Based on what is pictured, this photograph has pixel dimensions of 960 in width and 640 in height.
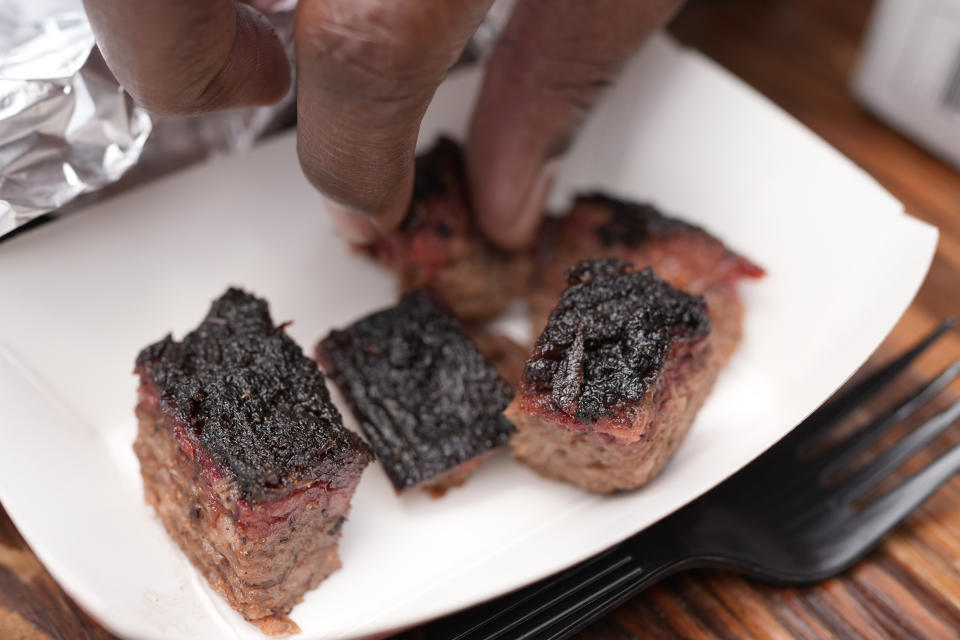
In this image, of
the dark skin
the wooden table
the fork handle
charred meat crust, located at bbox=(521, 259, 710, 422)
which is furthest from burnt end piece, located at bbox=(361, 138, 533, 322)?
the wooden table

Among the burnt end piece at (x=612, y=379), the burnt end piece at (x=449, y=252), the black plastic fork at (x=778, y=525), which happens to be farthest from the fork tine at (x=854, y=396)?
the burnt end piece at (x=449, y=252)

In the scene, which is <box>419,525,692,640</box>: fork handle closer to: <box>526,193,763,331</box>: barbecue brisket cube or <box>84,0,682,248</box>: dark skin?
<box>526,193,763,331</box>: barbecue brisket cube

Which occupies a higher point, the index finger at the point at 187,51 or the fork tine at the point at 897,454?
the index finger at the point at 187,51

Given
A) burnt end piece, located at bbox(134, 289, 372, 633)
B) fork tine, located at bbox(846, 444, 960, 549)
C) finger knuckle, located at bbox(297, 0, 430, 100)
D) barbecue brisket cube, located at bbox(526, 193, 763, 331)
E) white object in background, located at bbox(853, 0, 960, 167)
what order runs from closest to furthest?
finger knuckle, located at bbox(297, 0, 430, 100), burnt end piece, located at bbox(134, 289, 372, 633), fork tine, located at bbox(846, 444, 960, 549), barbecue brisket cube, located at bbox(526, 193, 763, 331), white object in background, located at bbox(853, 0, 960, 167)

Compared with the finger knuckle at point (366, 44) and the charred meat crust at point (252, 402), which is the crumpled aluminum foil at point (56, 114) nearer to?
the charred meat crust at point (252, 402)

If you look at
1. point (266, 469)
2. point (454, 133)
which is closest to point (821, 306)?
point (454, 133)

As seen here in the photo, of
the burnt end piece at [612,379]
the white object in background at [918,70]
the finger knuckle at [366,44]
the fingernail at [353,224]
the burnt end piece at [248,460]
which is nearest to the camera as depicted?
the finger knuckle at [366,44]

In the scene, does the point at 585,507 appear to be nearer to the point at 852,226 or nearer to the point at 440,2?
the point at 852,226
